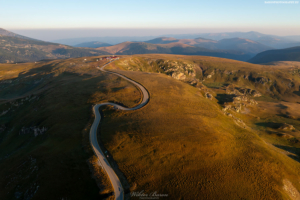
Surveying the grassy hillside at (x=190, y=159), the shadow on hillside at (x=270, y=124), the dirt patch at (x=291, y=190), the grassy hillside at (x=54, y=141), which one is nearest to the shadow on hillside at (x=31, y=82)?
the grassy hillside at (x=54, y=141)

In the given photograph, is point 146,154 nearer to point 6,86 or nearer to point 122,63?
point 122,63

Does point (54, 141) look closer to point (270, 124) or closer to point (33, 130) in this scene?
point (33, 130)

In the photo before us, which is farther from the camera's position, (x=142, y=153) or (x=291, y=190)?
(x=142, y=153)

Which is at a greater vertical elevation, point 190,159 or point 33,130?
point 190,159

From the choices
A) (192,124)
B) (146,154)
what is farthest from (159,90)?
(146,154)

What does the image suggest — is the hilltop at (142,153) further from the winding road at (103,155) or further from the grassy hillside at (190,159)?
the winding road at (103,155)

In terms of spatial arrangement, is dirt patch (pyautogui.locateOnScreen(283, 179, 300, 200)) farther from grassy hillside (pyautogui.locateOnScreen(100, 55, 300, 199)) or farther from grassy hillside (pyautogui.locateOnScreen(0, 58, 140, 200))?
grassy hillside (pyautogui.locateOnScreen(0, 58, 140, 200))

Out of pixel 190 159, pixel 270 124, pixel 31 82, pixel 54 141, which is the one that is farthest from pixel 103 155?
pixel 31 82
